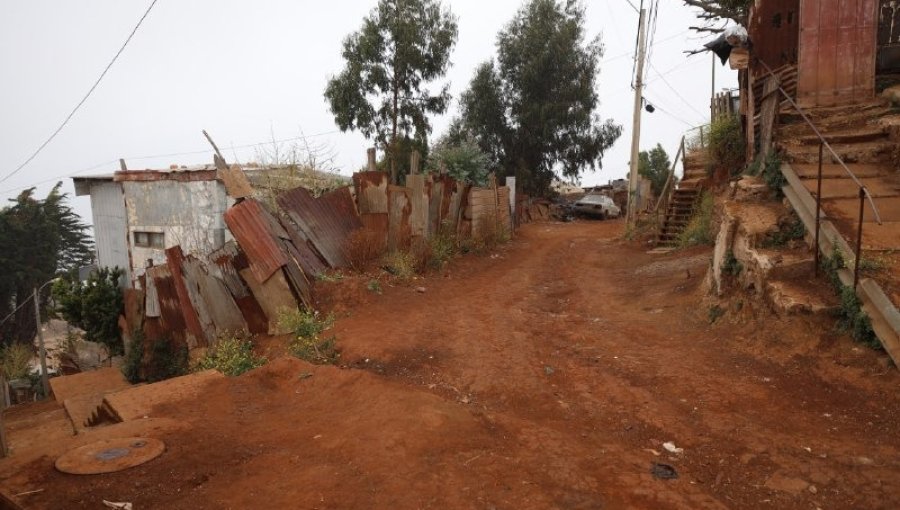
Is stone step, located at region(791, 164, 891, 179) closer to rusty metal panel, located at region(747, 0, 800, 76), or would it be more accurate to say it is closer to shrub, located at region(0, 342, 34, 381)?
rusty metal panel, located at region(747, 0, 800, 76)

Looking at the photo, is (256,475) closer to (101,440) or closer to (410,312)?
(101,440)

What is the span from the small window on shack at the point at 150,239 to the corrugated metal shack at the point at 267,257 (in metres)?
4.82

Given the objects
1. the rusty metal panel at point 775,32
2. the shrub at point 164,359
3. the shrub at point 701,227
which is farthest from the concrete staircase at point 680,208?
the shrub at point 164,359

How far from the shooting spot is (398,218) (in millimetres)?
10711

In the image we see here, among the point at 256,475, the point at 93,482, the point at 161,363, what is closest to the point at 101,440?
the point at 93,482

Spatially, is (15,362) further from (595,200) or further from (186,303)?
(595,200)

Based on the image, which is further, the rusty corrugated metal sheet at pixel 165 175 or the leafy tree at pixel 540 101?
the leafy tree at pixel 540 101

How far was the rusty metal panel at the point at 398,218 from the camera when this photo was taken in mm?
10539

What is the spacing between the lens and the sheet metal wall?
54.1 ft

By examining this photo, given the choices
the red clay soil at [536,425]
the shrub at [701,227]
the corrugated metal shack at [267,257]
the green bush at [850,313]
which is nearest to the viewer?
the red clay soil at [536,425]

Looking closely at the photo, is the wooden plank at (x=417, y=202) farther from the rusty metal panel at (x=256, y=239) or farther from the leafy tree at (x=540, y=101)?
the leafy tree at (x=540, y=101)

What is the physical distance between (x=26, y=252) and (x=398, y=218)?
24.0 metres

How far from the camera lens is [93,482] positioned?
362 cm

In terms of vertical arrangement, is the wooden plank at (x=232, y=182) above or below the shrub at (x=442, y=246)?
above
